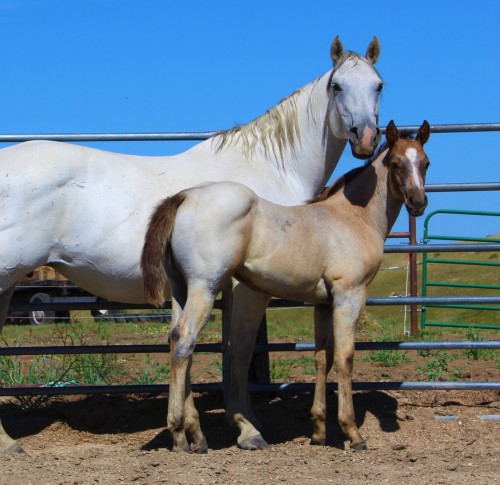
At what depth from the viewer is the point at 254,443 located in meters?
5.07

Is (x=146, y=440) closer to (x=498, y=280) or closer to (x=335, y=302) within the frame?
(x=335, y=302)

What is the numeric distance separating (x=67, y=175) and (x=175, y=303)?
3.21 ft

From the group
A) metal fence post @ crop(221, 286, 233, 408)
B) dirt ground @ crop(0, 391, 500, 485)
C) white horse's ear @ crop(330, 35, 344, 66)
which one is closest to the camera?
dirt ground @ crop(0, 391, 500, 485)

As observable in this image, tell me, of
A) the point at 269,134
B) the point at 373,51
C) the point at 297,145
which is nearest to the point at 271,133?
the point at 269,134

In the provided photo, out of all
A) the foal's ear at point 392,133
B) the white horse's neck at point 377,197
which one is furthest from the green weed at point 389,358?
the foal's ear at point 392,133

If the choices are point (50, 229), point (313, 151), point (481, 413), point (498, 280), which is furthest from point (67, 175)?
point (498, 280)

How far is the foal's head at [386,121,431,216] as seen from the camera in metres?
4.88

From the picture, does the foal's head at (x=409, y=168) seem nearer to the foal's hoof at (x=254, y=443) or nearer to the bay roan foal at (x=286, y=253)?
the bay roan foal at (x=286, y=253)

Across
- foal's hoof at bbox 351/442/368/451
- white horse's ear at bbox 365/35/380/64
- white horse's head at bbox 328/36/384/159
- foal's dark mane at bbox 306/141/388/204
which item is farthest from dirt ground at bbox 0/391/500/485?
white horse's ear at bbox 365/35/380/64

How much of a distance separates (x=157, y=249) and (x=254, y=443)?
1290 mm

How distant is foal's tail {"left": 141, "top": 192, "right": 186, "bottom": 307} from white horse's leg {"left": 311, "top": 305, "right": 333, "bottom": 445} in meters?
1.03

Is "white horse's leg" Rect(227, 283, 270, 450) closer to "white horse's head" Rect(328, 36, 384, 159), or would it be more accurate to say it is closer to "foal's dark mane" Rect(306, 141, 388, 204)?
"foal's dark mane" Rect(306, 141, 388, 204)

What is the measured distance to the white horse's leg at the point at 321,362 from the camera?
5.08 m

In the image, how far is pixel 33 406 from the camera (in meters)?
6.14
